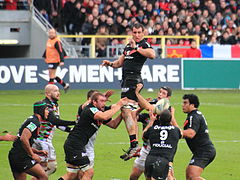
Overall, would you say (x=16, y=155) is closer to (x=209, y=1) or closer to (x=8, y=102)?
(x=8, y=102)

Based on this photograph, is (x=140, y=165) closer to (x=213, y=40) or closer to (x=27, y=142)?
(x=27, y=142)

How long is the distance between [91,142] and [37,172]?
116 cm

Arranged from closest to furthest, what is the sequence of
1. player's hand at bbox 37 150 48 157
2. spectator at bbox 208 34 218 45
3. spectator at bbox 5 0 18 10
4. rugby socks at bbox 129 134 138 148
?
1. player's hand at bbox 37 150 48 157
2. rugby socks at bbox 129 134 138 148
3. spectator at bbox 5 0 18 10
4. spectator at bbox 208 34 218 45

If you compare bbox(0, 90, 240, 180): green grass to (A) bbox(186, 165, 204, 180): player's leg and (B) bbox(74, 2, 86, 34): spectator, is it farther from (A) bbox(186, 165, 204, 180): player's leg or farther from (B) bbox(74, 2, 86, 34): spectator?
(B) bbox(74, 2, 86, 34): spectator

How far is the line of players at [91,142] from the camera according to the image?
37.7 feet

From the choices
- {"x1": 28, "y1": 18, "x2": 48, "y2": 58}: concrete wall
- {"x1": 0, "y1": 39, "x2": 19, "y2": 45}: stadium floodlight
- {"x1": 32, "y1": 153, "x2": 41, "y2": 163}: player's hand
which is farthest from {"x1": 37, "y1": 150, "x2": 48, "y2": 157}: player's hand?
{"x1": 28, "y1": 18, "x2": 48, "y2": 58}: concrete wall

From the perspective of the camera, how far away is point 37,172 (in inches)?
474

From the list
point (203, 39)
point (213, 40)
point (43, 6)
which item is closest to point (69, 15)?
point (43, 6)

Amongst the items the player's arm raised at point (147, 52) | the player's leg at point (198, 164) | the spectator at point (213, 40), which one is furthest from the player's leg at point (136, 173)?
the spectator at point (213, 40)

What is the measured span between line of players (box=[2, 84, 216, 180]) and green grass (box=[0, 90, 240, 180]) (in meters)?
1.76

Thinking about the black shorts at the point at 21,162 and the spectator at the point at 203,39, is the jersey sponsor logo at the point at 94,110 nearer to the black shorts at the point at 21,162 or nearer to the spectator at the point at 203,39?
the black shorts at the point at 21,162

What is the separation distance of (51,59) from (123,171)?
1320 centimetres

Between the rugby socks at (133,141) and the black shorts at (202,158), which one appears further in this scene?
the rugby socks at (133,141)

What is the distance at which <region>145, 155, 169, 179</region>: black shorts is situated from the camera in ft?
37.2
